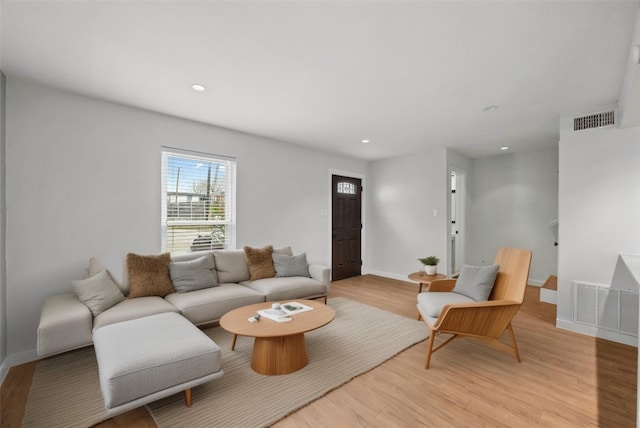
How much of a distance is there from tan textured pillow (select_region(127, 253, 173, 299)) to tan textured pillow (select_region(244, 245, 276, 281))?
995 mm

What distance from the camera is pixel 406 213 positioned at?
5.62 meters

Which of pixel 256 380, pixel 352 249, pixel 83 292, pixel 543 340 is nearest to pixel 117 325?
pixel 83 292

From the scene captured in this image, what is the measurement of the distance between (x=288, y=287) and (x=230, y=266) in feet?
2.69

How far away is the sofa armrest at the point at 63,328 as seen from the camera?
6.84 ft

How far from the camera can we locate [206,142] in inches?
152

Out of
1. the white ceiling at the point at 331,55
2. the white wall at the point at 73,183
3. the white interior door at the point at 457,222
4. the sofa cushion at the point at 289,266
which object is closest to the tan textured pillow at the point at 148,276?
the white wall at the point at 73,183

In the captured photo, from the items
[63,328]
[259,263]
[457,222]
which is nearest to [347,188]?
[457,222]

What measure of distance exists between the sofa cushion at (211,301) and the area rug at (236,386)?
1.00 ft

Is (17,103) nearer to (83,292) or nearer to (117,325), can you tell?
(83,292)

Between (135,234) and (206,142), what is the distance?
147cm

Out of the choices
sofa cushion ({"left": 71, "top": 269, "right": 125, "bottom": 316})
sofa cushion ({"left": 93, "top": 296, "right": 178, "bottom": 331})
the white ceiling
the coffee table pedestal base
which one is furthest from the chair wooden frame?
sofa cushion ({"left": 71, "top": 269, "right": 125, "bottom": 316})

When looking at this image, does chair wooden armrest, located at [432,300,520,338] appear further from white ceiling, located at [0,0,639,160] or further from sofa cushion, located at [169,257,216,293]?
sofa cushion, located at [169,257,216,293]

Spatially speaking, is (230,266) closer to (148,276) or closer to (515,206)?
(148,276)

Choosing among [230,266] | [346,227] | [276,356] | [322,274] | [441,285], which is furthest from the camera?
[346,227]
